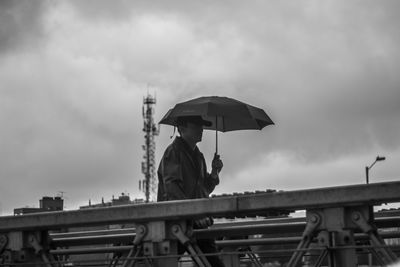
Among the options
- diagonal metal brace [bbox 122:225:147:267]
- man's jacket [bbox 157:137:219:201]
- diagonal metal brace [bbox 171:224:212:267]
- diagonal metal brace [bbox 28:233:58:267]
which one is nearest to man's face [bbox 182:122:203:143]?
man's jacket [bbox 157:137:219:201]

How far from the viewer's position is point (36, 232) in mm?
9375

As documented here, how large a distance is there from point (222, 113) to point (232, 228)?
3329 mm

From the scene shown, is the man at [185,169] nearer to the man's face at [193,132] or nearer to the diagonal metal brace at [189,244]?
the man's face at [193,132]

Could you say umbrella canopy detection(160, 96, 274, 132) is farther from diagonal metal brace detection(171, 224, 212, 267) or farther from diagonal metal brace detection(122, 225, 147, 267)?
diagonal metal brace detection(171, 224, 212, 267)

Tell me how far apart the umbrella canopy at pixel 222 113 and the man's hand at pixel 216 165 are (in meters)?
0.52

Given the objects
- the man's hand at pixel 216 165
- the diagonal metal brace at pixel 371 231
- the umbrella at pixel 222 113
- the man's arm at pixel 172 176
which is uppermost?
the umbrella at pixel 222 113

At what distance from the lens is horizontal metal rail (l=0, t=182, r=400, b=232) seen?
704 centimetres

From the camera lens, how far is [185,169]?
10.4 metres

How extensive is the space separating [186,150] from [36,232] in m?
1.92

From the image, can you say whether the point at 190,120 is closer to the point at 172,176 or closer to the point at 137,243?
the point at 172,176

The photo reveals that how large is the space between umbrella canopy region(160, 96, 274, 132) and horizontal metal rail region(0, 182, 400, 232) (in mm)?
2480

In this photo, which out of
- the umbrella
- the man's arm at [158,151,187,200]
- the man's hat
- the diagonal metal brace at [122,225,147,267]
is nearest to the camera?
the diagonal metal brace at [122,225,147,267]

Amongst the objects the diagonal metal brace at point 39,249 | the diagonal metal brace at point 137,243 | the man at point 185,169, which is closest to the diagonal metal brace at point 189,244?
the diagonal metal brace at point 137,243

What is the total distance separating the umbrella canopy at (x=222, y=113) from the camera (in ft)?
37.0
